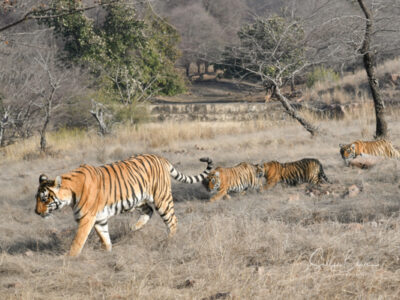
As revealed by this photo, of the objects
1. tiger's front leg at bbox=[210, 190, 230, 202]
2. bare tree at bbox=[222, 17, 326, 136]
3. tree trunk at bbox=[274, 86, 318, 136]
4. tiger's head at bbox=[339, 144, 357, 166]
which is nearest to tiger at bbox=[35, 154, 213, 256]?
tiger's front leg at bbox=[210, 190, 230, 202]

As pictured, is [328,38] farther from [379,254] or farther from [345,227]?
[379,254]

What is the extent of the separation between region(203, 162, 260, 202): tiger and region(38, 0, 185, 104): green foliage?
45.2 feet

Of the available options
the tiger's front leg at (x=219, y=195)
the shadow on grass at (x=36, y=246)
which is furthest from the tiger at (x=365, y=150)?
the shadow on grass at (x=36, y=246)

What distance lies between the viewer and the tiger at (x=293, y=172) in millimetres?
8043

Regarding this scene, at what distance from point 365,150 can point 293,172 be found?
5.51ft

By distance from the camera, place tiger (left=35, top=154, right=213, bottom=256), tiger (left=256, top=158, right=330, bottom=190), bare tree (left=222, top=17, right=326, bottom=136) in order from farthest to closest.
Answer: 1. bare tree (left=222, top=17, right=326, bottom=136)
2. tiger (left=256, top=158, right=330, bottom=190)
3. tiger (left=35, top=154, right=213, bottom=256)

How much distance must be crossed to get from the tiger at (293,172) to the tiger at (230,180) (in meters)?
0.15

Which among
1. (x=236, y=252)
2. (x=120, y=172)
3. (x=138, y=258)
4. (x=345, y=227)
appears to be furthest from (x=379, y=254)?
(x=120, y=172)

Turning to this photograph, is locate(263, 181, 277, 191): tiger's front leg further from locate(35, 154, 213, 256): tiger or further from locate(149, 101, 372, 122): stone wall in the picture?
locate(149, 101, 372, 122): stone wall

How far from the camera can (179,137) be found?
14.3m

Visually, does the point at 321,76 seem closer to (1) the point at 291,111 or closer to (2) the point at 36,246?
(1) the point at 291,111

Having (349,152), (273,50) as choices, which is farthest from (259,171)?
(273,50)

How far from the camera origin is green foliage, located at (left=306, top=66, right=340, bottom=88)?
2447 centimetres

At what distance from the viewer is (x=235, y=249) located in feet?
14.8
